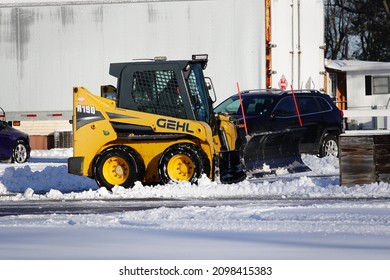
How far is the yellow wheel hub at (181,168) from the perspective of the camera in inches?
789

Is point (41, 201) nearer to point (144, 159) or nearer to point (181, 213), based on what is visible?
point (144, 159)

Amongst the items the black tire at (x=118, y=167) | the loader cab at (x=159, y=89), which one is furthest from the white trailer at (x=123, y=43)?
the black tire at (x=118, y=167)

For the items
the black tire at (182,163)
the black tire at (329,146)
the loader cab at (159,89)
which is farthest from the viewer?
the black tire at (329,146)

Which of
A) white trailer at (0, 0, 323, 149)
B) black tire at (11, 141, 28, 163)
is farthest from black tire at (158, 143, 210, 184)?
black tire at (11, 141, 28, 163)

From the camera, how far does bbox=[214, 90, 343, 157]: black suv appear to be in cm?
2620

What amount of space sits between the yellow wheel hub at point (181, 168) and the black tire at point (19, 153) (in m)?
11.2

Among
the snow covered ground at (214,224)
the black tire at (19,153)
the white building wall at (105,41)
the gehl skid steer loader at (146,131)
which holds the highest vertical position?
the white building wall at (105,41)

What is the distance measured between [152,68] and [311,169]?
16.9 ft

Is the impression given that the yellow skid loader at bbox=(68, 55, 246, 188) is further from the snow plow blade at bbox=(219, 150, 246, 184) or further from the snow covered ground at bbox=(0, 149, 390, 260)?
the snow covered ground at bbox=(0, 149, 390, 260)

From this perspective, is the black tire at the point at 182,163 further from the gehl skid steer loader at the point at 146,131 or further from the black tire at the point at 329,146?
the black tire at the point at 329,146

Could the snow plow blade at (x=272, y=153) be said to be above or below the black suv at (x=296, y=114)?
below

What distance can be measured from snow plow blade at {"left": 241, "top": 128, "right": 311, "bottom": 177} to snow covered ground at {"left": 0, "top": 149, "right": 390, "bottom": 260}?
0.42 metres

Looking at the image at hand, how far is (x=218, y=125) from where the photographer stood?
21094 mm

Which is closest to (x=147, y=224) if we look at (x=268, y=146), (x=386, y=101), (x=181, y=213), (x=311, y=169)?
(x=181, y=213)
